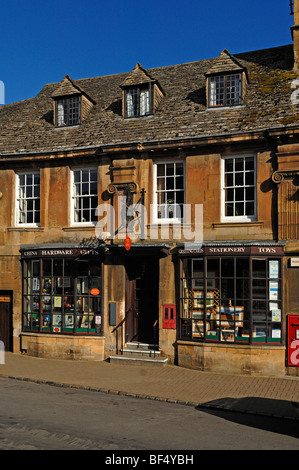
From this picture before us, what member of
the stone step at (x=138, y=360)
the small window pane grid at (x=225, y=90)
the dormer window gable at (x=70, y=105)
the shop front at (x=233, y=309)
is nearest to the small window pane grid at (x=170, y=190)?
the shop front at (x=233, y=309)

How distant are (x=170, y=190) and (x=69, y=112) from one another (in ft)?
18.6

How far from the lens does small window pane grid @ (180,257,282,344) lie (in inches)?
528

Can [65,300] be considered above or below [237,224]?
below

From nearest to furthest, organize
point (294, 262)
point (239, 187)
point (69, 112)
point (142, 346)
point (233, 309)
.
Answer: point (294, 262), point (233, 309), point (239, 187), point (142, 346), point (69, 112)

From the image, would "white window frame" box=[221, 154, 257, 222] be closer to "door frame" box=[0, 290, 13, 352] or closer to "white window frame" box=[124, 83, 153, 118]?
"white window frame" box=[124, 83, 153, 118]

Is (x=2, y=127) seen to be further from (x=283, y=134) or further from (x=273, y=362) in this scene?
(x=273, y=362)

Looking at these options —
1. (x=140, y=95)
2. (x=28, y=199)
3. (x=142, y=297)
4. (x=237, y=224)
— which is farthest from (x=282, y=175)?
(x=28, y=199)

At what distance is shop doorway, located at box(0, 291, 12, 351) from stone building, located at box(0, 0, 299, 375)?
6 centimetres

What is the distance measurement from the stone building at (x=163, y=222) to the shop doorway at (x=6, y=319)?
6cm

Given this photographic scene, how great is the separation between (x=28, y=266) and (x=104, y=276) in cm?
300

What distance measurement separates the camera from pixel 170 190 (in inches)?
594

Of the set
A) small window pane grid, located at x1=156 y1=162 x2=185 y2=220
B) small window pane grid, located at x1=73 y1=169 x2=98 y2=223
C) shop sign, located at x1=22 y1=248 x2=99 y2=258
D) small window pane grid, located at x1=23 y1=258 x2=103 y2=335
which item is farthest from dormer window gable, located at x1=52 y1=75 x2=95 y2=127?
small window pane grid, located at x1=23 y1=258 x2=103 y2=335

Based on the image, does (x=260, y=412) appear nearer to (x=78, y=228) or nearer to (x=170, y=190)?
(x=170, y=190)
